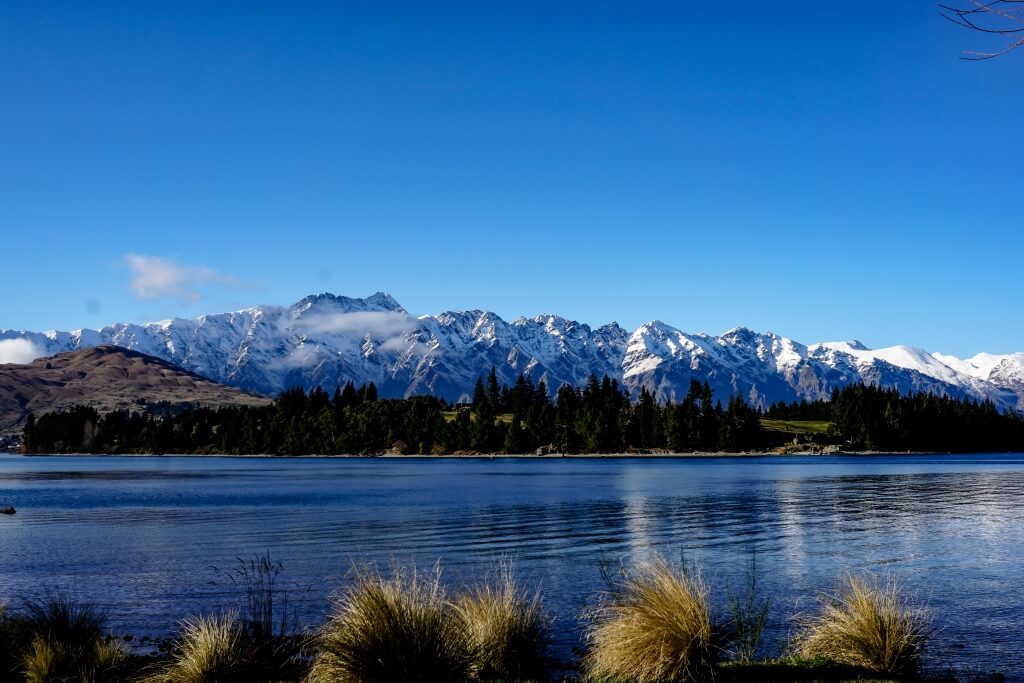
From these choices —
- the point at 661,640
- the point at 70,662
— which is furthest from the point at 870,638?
the point at 70,662

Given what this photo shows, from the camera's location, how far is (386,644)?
16469 millimetres

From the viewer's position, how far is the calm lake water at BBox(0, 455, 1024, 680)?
30109mm

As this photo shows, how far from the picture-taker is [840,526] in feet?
184

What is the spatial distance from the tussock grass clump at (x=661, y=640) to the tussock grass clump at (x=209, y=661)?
7.71 m

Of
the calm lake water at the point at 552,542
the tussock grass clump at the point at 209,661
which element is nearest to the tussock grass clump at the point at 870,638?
the calm lake water at the point at 552,542

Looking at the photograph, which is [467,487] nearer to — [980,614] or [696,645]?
[980,614]

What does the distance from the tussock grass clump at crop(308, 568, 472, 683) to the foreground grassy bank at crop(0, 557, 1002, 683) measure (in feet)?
0.08

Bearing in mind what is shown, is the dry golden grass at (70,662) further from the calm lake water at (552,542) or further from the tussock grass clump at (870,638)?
the tussock grass clump at (870,638)

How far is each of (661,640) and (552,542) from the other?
32.0m

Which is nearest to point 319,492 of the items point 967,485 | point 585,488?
point 585,488

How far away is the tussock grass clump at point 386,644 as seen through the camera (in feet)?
53.5

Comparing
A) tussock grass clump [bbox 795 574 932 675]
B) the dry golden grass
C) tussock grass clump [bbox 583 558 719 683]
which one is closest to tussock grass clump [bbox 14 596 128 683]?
the dry golden grass

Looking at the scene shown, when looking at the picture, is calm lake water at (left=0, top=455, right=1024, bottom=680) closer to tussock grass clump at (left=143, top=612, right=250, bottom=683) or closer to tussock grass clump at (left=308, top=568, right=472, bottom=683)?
tussock grass clump at (left=143, top=612, right=250, bottom=683)

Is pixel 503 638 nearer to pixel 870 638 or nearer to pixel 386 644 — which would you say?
pixel 386 644
